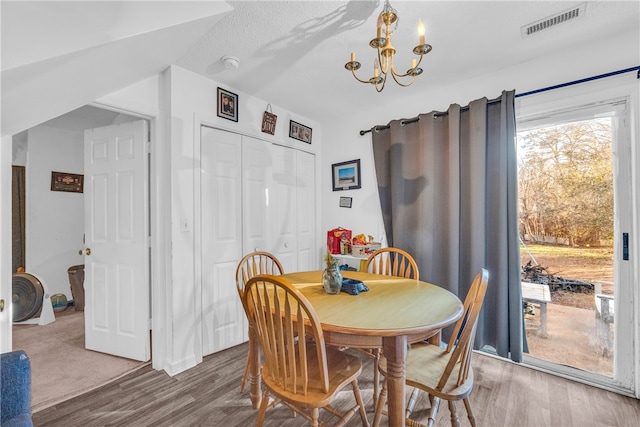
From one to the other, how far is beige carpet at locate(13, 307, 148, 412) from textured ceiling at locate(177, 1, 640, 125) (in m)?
2.51

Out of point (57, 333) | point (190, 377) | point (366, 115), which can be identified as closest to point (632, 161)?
point (366, 115)

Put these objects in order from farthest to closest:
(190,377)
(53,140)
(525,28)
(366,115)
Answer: (53,140), (366,115), (190,377), (525,28)

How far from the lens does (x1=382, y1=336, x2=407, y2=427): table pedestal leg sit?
48.4 inches

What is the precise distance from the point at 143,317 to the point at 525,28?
3562 mm

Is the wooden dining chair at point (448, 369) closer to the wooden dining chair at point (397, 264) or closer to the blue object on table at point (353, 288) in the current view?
the blue object on table at point (353, 288)

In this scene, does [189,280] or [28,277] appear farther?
[28,277]

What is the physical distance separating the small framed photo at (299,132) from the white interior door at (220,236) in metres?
0.73

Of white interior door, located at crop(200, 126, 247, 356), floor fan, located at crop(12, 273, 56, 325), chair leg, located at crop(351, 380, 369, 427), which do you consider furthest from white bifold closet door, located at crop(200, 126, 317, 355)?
floor fan, located at crop(12, 273, 56, 325)

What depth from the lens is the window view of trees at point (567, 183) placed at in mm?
2018

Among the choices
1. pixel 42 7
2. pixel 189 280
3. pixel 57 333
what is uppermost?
pixel 42 7

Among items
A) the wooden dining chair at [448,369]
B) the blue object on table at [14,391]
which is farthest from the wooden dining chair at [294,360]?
the blue object on table at [14,391]

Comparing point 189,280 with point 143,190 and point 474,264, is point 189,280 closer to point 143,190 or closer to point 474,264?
point 143,190

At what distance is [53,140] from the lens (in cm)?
380

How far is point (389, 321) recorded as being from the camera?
1282 mm
